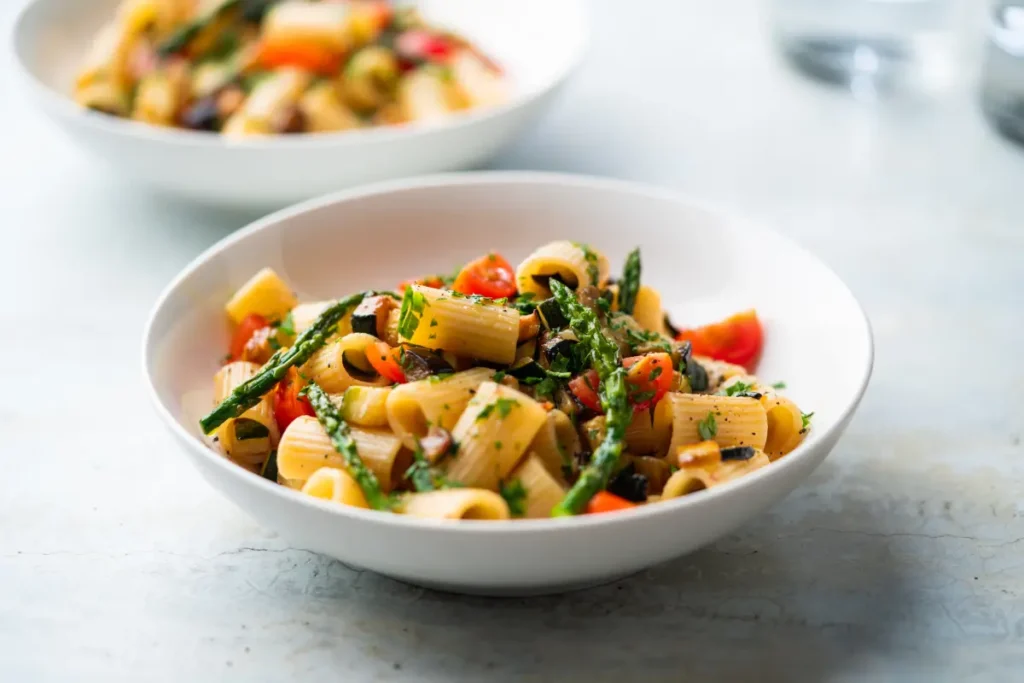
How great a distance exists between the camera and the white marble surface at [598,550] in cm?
234

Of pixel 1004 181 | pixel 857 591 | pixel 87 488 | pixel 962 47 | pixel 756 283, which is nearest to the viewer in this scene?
pixel 857 591

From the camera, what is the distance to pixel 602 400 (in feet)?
7.92

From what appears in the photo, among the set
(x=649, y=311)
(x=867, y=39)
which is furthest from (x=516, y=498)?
(x=867, y=39)

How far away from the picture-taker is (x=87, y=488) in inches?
113

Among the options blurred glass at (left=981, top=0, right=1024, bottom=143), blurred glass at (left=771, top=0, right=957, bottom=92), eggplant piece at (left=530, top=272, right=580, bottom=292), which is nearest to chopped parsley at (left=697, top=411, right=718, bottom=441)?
eggplant piece at (left=530, top=272, right=580, bottom=292)

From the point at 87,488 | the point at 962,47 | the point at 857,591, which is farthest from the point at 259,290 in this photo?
the point at 962,47

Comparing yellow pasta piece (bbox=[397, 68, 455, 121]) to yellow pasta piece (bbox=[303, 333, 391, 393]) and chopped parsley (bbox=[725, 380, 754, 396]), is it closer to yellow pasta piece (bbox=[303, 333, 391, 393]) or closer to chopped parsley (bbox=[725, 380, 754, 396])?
yellow pasta piece (bbox=[303, 333, 391, 393])

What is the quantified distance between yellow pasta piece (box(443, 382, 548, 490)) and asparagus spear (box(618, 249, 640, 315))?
2.33ft

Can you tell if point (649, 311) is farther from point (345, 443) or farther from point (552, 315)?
point (345, 443)

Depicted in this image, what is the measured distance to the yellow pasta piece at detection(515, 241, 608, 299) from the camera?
282 cm

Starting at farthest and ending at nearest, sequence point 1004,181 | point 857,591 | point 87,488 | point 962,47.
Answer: point 962,47 → point 1004,181 → point 87,488 → point 857,591

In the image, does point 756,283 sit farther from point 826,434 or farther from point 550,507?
point 550,507

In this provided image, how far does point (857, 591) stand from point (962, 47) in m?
3.78

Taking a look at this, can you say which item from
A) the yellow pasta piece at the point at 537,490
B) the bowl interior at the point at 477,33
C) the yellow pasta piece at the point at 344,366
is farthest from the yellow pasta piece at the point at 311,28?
the yellow pasta piece at the point at 537,490
